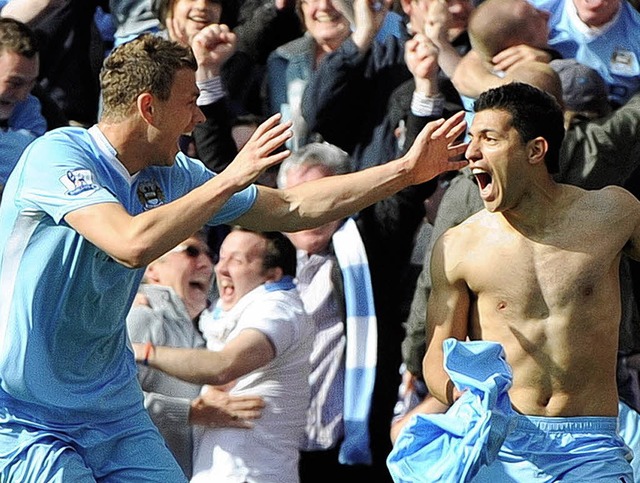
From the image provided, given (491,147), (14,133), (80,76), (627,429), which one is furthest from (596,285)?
(80,76)

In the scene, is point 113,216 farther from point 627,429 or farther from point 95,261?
point 627,429


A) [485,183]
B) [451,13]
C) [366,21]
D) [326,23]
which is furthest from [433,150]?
[326,23]

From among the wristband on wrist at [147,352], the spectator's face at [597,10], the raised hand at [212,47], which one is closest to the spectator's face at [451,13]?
the spectator's face at [597,10]

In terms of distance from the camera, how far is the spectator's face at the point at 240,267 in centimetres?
680

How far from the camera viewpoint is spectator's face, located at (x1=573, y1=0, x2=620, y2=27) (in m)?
7.57

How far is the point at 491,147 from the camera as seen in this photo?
5535 millimetres

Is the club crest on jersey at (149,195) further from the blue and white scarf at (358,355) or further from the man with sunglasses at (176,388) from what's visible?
the blue and white scarf at (358,355)

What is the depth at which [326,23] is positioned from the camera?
8.05 metres

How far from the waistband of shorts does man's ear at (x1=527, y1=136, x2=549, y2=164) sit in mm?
871

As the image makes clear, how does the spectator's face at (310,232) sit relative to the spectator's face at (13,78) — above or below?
below

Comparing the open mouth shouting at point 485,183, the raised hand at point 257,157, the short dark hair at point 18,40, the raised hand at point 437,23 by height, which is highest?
the raised hand at point 257,157

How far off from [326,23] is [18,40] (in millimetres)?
1510

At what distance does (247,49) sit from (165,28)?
0.51 m

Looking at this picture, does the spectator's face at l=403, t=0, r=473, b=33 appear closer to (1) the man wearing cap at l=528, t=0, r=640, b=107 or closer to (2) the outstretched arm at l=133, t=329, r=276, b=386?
(1) the man wearing cap at l=528, t=0, r=640, b=107
